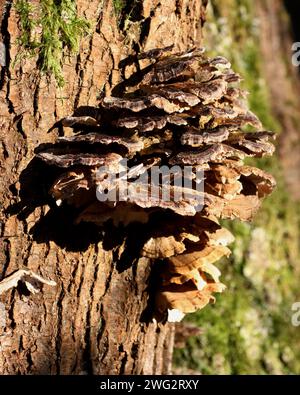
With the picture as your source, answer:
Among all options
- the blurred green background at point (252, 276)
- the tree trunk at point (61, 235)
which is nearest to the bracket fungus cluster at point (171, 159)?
the tree trunk at point (61, 235)

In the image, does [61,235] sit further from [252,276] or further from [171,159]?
[252,276]

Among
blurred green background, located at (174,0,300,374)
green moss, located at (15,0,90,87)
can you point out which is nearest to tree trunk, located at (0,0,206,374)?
green moss, located at (15,0,90,87)

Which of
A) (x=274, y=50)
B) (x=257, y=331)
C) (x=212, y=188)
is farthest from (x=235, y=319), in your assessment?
(x=274, y=50)

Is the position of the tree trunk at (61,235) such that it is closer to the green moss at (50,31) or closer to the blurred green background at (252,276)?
the green moss at (50,31)

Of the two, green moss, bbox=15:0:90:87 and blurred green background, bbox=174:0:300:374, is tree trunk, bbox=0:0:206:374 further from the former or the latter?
blurred green background, bbox=174:0:300:374

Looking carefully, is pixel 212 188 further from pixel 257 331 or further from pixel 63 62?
pixel 257 331

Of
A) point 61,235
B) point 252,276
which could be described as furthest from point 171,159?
point 252,276

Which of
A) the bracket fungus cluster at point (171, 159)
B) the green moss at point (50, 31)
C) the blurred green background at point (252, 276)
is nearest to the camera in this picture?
the bracket fungus cluster at point (171, 159)
